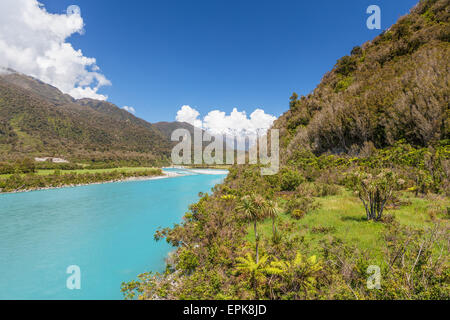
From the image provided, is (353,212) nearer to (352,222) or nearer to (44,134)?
(352,222)

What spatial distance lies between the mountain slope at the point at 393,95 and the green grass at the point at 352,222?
668 inches

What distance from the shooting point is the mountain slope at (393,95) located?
29.7 metres

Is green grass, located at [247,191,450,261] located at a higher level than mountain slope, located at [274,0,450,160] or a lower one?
lower

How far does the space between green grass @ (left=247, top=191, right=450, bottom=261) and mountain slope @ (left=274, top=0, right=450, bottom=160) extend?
16964 millimetres

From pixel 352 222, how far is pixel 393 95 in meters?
32.5

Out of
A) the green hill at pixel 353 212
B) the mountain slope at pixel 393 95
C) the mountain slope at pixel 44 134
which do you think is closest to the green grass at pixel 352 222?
the green hill at pixel 353 212

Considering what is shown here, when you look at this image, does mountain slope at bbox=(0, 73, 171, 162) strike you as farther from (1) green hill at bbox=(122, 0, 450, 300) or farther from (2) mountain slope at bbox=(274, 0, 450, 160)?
(1) green hill at bbox=(122, 0, 450, 300)

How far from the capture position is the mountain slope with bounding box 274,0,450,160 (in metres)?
29.7

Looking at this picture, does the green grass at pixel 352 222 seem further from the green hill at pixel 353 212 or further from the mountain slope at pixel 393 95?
the mountain slope at pixel 393 95

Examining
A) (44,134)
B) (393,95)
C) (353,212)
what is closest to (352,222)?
(353,212)

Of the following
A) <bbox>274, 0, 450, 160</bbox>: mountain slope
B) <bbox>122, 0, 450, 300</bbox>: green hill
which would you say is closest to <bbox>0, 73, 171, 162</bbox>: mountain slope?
<bbox>274, 0, 450, 160</bbox>: mountain slope

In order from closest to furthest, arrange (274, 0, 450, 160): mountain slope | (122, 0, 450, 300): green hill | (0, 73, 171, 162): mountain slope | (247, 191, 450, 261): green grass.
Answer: (122, 0, 450, 300): green hill → (247, 191, 450, 261): green grass → (274, 0, 450, 160): mountain slope → (0, 73, 171, 162): mountain slope

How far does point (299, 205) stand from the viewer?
2144 centimetres
